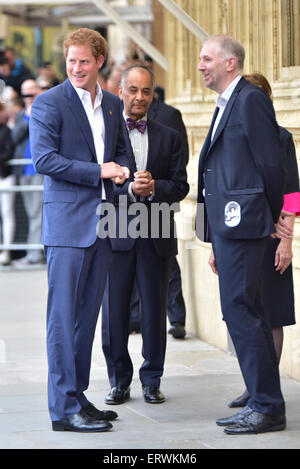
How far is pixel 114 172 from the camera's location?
6.10 meters

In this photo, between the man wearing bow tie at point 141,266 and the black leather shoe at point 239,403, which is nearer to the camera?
the black leather shoe at point 239,403

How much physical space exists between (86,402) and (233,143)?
1642 millimetres

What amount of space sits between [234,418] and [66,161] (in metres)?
1.65

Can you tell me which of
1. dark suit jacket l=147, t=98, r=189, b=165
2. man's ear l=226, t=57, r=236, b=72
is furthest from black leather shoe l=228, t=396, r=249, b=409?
dark suit jacket l=147, t=98, r=189, b=165

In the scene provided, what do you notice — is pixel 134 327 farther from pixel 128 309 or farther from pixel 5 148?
pixel 5 148

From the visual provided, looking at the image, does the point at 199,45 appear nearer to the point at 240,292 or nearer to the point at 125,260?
the point at 125,260

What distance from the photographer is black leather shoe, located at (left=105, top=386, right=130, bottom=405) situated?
272 inches

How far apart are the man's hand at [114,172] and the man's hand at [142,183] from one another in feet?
1.80

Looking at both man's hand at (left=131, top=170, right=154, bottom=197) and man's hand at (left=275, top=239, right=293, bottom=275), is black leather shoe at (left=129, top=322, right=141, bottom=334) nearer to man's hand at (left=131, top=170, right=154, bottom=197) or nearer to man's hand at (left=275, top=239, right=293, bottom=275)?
man's hand at (left=131, top=170, right=154, bottom=197)

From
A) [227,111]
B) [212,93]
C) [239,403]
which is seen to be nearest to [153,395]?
[239,403]

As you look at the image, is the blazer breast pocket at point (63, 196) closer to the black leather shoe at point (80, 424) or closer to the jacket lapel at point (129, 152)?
the jacket lapel at point (129, 152)

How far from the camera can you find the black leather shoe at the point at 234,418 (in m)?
6.11

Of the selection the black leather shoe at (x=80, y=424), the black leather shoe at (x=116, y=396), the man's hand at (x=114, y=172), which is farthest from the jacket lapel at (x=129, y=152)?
the black leather shoe at (x=80, y=424)
